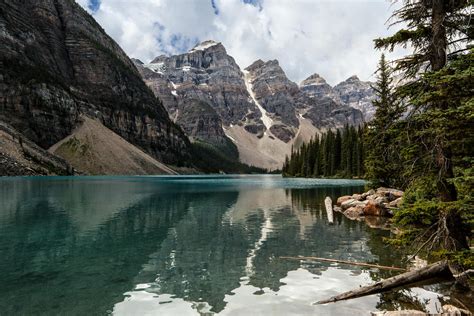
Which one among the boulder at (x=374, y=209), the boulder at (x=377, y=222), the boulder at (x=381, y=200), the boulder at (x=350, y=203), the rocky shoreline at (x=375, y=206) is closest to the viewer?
the boulder at (x=377, y=222)

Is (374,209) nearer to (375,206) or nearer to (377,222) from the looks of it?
(375,206)

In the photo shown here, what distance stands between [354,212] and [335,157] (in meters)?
103

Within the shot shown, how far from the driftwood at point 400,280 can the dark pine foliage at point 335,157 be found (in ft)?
299

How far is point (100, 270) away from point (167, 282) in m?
3.63

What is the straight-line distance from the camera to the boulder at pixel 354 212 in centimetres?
3373

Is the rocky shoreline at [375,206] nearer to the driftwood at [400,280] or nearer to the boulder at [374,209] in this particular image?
the boulder at [374,209]

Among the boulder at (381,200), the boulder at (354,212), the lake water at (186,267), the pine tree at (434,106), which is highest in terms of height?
the pine tree at (434,106)

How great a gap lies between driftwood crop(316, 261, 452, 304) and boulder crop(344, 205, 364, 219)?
20396 mm

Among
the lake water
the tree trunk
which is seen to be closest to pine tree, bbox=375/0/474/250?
the tree trunk

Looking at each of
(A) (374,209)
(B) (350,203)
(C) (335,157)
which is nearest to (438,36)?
(A) (374,209)

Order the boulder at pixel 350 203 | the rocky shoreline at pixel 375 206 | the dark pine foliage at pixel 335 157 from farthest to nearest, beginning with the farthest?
1. the dark pine foliage at pixel 335 157
2. the boulder at pixel 350 203
3. the rocky shoreline at pixel 375 206

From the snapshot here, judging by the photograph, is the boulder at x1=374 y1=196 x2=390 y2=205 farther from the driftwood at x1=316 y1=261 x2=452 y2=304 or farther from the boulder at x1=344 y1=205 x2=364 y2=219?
the driftwood at x1=316 y1=261 x2=452 y2=304

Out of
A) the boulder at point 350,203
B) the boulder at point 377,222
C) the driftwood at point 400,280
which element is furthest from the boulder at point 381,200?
the driftwood at point 400,280

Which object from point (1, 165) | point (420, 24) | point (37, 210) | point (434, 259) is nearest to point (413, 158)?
point (420, 24)
